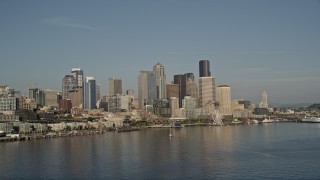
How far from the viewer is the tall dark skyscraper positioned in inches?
5615

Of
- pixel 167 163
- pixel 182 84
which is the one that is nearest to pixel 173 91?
pixel 182 84

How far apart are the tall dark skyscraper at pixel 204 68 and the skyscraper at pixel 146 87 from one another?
15.2m

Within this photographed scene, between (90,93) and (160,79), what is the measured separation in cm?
2310

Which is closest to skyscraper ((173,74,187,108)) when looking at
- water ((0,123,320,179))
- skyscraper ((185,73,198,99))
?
skyscraper ((185,73,198,99))

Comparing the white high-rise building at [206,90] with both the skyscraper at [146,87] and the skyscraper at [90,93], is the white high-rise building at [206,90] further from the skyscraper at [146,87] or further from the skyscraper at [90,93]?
the skyscraper at [90,93]

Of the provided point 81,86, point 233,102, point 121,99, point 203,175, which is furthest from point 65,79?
point 203,175

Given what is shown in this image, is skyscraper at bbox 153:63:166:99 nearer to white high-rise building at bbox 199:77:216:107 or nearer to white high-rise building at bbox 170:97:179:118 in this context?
white high-rise building at bbox 199:77:216:107

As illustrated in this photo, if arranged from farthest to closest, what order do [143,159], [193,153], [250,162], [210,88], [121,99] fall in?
[210,88] → [121,99] → [193,153] → [143,159] → [250,162]

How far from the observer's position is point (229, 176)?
2144 centimetres

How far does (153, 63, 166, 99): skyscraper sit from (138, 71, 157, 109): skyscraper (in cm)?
234

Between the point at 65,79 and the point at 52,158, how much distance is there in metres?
116

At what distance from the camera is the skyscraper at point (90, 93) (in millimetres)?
134000

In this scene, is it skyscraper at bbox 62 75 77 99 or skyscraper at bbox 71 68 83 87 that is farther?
skyscraper at bbox 71 68 83 87

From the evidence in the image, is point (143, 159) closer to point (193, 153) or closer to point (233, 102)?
point (193, 153)
